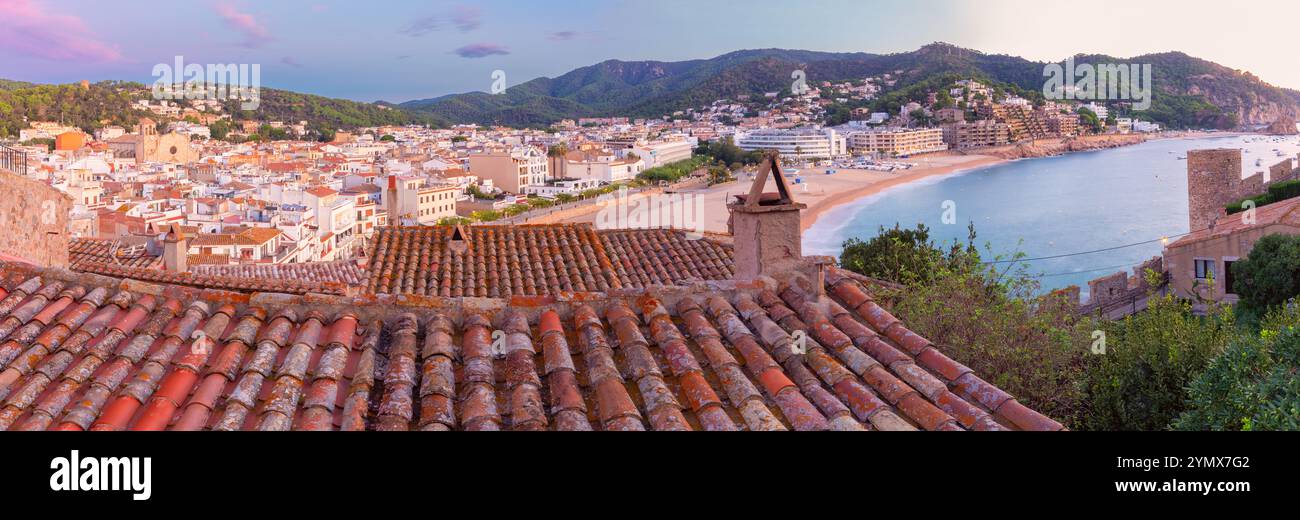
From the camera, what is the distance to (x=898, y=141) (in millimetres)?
89750

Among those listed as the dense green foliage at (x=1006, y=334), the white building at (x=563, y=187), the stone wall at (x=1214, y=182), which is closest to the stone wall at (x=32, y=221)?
the dense green foliage at (x=1006, y=334)

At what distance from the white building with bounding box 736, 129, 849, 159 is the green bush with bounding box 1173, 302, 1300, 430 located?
7572 cm

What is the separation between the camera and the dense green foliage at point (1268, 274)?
12.5 meters

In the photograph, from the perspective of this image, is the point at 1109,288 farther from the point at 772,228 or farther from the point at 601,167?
the point at 601,167

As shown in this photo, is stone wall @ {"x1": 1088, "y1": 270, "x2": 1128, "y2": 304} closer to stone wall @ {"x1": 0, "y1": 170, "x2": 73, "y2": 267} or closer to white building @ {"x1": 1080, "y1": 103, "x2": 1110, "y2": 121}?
stone wall @ {"x1": 0, "y1": 170, "x2": 73, "y2": 267}

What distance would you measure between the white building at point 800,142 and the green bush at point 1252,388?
248 feet

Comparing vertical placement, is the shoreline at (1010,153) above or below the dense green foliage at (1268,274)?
above

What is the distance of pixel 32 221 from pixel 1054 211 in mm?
44748

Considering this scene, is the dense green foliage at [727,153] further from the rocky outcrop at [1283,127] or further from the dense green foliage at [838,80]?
the rocky outcrop at [1283,127]

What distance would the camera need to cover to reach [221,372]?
267 cm

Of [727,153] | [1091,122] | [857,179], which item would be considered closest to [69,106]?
[727,153]

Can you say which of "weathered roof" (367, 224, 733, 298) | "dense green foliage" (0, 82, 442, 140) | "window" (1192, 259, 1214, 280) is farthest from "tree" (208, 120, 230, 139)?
"window" (1192, 259, 1214, 280)

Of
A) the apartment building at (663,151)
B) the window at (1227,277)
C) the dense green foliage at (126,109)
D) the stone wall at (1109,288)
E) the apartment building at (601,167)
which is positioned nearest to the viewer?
the window at (1227,277)

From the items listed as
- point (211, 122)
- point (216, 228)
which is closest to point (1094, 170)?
point (216, 228)
